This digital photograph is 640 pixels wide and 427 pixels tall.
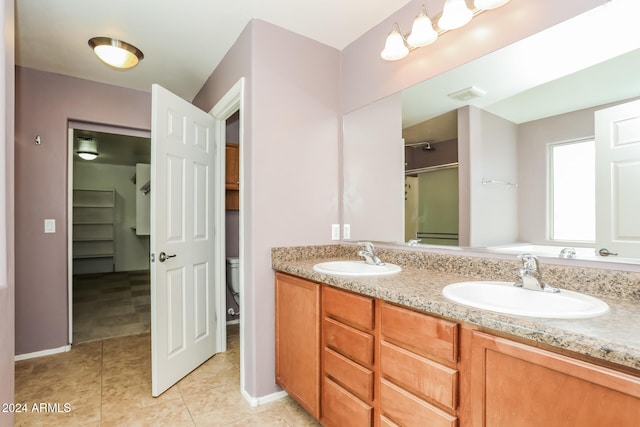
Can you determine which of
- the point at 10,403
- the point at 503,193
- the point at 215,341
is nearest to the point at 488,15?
the point at 503,193

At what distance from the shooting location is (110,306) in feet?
13.0

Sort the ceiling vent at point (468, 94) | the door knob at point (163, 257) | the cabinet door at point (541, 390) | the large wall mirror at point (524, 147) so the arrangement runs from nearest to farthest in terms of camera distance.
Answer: the cabinet door at point (541, 390)
the large wall mirror at point (524, 147)
the ceiling vent at point (468, 94)
the door knob at point (163, 257)

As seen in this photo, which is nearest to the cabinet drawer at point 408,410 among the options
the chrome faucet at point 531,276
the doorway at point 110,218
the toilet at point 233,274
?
the chrome faucet at point 531,276

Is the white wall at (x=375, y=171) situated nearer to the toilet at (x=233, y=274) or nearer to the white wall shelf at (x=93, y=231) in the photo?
the toilet at (x=233, y=274)

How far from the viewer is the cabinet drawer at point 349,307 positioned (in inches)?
50.3

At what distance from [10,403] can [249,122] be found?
167 cm

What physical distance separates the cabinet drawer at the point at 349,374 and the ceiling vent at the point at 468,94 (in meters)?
1.36

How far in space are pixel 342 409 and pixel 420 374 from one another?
21.3 inches

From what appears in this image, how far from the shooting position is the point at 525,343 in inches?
31.9

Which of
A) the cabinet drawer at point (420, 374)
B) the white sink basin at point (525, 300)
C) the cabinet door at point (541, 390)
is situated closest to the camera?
the cabinet door at point (541, 390)

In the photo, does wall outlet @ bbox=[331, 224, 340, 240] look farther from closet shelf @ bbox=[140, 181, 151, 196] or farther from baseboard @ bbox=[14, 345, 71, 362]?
closet shelf @ bbox=[140, 181, 151, 196]

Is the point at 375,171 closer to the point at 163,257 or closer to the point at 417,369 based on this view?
the point at 417,369

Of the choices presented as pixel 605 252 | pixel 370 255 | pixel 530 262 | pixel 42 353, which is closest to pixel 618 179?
pixel 605 252

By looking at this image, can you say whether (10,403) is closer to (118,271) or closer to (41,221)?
(41,221)
